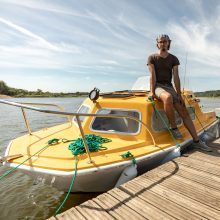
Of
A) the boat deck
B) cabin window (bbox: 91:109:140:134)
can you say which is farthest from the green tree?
the boat deck

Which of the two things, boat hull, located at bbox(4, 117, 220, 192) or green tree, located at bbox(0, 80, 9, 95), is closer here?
boat hull, located at bbox(4, 117, 220, 192)

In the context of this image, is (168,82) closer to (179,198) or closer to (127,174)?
(127,174)

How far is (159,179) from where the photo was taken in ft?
13.9

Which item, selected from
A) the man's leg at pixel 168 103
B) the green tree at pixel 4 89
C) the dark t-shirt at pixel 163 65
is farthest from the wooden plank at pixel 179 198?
the green tree at pixel 4 89

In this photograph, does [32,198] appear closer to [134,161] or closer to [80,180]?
[80,180]

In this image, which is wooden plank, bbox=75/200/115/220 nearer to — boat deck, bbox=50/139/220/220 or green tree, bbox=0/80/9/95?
boat deck, bbox=50/139/220/220

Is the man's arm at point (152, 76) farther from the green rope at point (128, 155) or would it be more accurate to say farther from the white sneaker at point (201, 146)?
the green rope at point (128, 155)

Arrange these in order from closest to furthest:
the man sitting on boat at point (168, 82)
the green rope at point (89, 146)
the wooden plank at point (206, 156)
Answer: the green rope at point (89, 146) < the wooden plank at point (206, 156) < the man sitting on boat at point (168, 82)

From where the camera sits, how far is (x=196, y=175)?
4.44 m

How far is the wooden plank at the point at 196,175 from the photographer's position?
13.5 feet

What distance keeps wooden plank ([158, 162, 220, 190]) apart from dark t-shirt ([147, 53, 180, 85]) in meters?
2.28

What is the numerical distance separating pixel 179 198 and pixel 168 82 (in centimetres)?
332

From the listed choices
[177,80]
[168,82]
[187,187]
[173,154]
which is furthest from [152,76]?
[187,187]

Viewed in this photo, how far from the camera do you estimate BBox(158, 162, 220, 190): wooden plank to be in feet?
13.5
